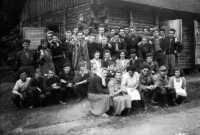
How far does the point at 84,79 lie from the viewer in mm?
6941

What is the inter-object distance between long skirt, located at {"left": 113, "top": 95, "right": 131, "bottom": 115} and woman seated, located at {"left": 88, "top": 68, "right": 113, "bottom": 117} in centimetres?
14

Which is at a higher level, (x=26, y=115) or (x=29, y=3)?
(x=29, y=3)

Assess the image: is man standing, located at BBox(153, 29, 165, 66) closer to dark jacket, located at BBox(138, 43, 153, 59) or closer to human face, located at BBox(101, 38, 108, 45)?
dark jacket, located at BBox(138, 43, 153, 59)

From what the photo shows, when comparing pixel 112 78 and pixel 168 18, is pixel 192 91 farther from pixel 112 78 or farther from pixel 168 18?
pixel 168 18

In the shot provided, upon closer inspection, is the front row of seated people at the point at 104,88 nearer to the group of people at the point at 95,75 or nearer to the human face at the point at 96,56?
the group of people at the point at 95,75

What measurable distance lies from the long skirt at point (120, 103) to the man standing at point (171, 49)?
3.68 m

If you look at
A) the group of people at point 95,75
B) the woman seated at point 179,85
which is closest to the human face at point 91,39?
the group of people at point 95,75

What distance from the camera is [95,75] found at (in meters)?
6.83

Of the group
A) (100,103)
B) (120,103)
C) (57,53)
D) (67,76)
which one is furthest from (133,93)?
(57,53)

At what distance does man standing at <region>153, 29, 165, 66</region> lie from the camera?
850 centimetres

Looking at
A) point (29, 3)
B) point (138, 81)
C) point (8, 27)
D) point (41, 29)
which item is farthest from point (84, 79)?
point (8, 27)

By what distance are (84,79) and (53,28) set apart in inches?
254

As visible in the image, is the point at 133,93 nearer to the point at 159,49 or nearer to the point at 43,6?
the point at 159,49

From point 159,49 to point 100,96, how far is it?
359 cm
